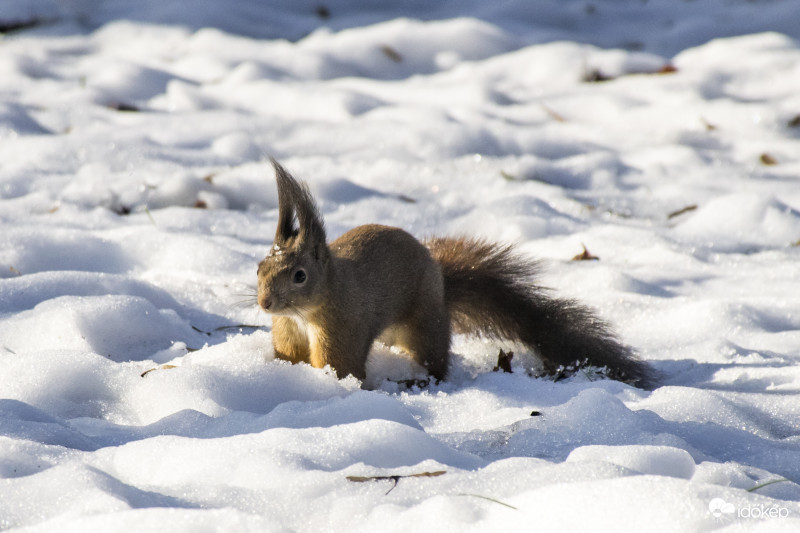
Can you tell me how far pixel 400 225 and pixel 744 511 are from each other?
292 cm

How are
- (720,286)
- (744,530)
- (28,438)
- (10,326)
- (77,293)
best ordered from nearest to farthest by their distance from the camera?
(744,530), (28,438), (10,326), (77,293), (720,286)

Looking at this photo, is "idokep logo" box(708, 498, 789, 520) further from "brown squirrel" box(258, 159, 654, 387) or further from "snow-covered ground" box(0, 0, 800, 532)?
"brown squirrel" box(258, 159, 654, 387)

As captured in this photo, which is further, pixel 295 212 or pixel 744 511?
pixel 295 212

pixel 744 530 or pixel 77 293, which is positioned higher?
pixel 744 530

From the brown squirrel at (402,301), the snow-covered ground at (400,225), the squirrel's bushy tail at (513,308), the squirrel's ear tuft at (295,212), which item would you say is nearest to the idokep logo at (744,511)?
the snow-covered ground at (400,225)

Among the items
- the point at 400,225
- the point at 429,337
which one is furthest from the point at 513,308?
the point at 400,225

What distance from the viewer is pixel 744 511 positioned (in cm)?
153

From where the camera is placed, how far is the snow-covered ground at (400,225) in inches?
68.9

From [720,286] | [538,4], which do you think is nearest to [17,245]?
[720,286]

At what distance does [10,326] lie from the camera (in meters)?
2.84

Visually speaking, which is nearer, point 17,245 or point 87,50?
point 17,245

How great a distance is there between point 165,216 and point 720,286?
2603 millimetres

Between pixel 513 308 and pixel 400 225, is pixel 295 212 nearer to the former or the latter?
pixel 513 308

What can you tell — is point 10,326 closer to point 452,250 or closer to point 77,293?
point 77,293
